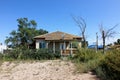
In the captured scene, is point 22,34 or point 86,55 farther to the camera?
point 22,34

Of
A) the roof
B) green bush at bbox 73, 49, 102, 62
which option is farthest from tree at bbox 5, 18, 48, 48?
green bush at bbox 73, 49, 102, 62

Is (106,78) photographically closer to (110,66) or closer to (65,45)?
(110,66)

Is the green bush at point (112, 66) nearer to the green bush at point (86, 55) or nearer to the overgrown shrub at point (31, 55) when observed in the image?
the green bush at point (86, 55)

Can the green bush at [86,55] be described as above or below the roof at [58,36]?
below

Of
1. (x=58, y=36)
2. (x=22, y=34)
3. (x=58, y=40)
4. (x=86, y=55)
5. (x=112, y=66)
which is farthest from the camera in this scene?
(x=22, y=34)

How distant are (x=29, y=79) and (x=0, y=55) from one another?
1373 centimetres

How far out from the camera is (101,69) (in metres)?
12.3

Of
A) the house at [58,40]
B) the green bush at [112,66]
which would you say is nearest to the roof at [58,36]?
the house at [58,40]

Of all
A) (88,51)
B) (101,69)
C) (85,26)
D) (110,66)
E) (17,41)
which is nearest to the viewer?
(110,66)

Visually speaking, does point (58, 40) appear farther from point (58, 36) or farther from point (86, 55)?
point (86, 55)

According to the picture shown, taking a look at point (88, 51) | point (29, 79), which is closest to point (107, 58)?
point (29, 79)

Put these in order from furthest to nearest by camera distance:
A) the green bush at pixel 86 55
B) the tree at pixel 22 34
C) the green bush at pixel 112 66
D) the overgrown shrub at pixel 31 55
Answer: the tree at pixel 22 34 → the overgrown shrub at pixel 31 55 → the green bush at pixel 86 55 → the green bush at pixel 112 66

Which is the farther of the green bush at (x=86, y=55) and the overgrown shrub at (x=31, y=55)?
the overgrown shrub at (x=31, y=55)

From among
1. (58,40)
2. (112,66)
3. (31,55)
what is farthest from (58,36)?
(112,66)
